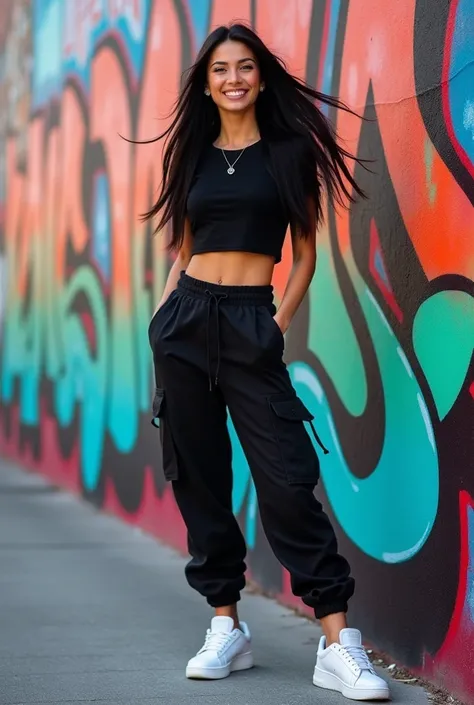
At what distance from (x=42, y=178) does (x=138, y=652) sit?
18.6 ft

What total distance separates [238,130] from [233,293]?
0.52 meters

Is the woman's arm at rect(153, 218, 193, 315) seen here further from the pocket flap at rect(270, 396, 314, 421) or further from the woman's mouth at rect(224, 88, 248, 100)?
the pocket flap at rect(270, 396, 314, 421)

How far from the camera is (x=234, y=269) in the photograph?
3.65 meters

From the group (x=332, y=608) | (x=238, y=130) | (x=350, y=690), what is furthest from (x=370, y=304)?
(x=350, y=690)

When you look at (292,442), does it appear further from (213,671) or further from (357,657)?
(213,671)

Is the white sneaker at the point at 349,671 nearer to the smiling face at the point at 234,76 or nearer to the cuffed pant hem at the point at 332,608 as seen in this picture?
the cuffed pant hem at the point at 332,608

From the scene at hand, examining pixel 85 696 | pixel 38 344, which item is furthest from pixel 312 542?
pixel 38 344

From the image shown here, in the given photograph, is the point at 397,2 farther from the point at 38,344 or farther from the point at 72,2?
the point at 38,344

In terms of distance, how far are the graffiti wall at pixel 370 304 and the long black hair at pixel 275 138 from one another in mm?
229

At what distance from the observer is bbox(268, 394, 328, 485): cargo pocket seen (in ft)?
11.6

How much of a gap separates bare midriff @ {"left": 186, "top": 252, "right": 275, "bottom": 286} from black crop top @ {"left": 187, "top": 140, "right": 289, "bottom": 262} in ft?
0.07

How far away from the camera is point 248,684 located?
3637 millimetres

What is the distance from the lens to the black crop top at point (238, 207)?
361 cm

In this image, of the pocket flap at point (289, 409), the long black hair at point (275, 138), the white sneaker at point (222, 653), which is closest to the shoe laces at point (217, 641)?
the white sneaker at point (222, 653)
